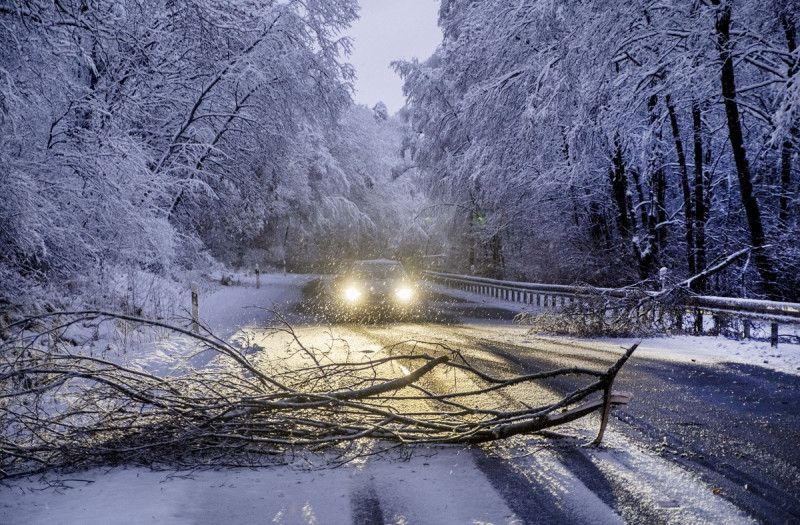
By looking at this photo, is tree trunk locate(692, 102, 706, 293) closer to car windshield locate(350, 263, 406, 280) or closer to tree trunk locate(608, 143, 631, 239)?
tree trunk locate(608, 143, 631, 239)

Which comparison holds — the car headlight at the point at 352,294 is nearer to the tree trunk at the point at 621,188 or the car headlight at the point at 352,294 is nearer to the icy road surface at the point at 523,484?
the tree trunk at the point at 621,188

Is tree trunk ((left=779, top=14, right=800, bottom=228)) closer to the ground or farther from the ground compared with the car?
farther from the ground

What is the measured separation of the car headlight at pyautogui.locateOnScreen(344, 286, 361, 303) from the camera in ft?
55.1

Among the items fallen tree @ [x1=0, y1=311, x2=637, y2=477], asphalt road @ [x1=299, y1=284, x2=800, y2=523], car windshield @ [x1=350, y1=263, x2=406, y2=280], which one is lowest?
asphalt road @ [x1=299, y1=284, x2=800, y2=523]

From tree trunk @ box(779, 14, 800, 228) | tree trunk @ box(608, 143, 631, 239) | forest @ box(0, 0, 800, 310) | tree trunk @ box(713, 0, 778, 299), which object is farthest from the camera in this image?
tree trunk @ box(608, 143, 631, 239)

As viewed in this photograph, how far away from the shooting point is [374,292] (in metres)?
16.7

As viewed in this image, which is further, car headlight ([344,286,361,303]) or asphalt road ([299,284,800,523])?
car headlight ([344,286,361,303])

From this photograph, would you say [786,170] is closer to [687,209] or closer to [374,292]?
[687,209]

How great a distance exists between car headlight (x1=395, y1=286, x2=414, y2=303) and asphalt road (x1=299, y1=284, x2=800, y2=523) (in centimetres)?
711

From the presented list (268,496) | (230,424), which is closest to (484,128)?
(230,424)

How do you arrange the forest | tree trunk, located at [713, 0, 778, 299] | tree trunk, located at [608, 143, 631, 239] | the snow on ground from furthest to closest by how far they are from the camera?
1. tree trunk, located at [608, 143, 631, 239]
2. tree trunk, located at [713, 0, 778, 299]
3. the forest
4. the snow on ground

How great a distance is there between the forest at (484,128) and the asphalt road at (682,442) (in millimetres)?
4766

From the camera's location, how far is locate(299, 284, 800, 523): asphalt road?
12.0 feet

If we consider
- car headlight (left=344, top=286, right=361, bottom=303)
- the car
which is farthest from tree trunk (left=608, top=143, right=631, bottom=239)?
car headlight (left=344, top=286, right=361, bottom=303)
